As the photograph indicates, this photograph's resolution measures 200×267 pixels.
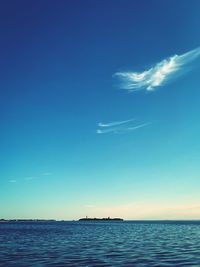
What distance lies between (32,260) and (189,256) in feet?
58.6

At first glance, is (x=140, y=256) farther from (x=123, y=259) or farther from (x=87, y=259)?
(x=87, y=259)

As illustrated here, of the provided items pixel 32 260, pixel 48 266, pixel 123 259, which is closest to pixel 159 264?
pixel 123 259

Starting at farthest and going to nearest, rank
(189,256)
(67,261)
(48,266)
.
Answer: (189,256) → (67,261) → (48,266)

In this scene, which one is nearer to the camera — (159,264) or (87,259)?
(159,264)

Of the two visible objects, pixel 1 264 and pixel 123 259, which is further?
pixel 123 259

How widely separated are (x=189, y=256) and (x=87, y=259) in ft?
39.2

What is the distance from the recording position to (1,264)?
3359 centimetres

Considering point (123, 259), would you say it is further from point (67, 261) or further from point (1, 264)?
point (1, 264)

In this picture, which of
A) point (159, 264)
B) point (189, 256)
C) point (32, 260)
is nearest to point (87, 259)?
point (32, 260)

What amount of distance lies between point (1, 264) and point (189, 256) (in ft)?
68.7

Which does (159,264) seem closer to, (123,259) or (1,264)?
(123,259)

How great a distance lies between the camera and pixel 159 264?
33.2 metres

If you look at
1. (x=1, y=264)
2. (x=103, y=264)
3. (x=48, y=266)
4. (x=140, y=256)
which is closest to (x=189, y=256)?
(x=140, y=256)

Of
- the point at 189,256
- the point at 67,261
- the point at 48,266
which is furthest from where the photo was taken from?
the point at 189,256
